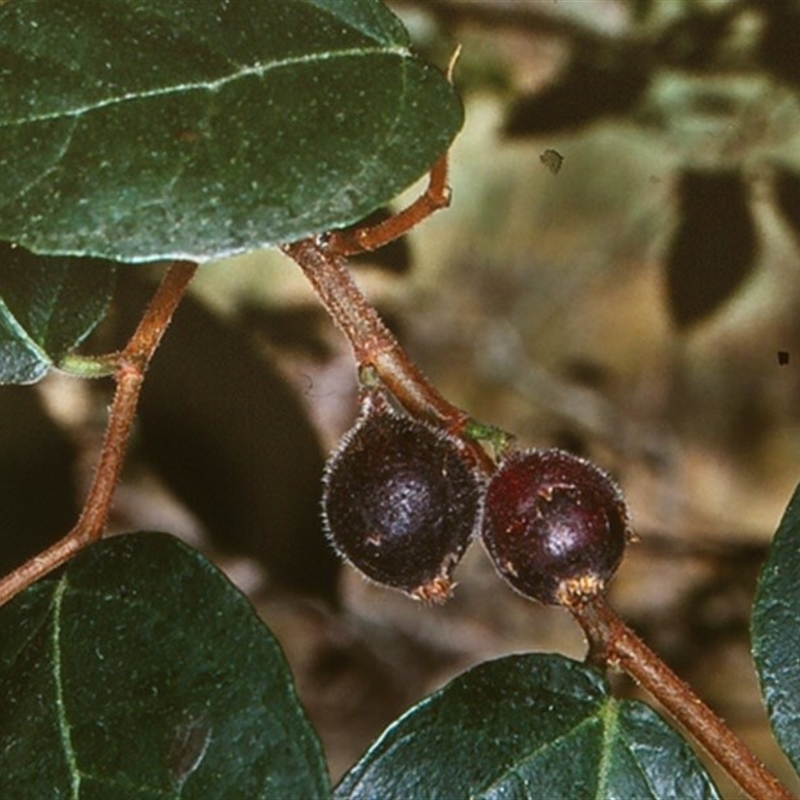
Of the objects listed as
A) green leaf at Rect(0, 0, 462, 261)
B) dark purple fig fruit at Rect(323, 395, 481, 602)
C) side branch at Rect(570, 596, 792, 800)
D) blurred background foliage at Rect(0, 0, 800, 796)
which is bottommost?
blurred background foliage at Rect(0, 0, 800, 796)

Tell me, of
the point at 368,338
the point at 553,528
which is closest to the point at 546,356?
the point at 368,338

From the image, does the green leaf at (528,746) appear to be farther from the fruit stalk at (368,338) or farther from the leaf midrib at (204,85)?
the leaf midrib at (204,85)

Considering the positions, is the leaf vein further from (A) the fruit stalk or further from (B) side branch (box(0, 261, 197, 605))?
(A) the fruit stalk

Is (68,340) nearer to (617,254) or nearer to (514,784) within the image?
(514,784)

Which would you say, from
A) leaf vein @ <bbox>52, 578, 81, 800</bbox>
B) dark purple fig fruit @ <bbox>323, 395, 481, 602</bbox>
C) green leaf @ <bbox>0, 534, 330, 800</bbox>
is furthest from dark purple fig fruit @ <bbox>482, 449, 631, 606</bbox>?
leaf vein @ <bbox>52, 578, 81, 800</bbox>

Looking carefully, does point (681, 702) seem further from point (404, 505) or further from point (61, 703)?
point (61, 703)

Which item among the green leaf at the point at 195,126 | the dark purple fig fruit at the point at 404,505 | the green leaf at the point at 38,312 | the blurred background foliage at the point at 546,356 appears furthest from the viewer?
the blurred background foliage at the point at 546,356

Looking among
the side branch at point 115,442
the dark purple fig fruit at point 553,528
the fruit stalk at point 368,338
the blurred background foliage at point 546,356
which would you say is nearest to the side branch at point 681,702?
the dark purple fig fruit at point 553,528
